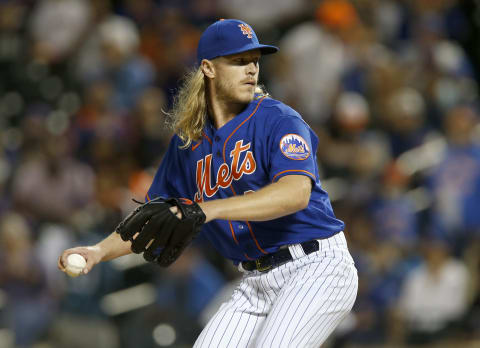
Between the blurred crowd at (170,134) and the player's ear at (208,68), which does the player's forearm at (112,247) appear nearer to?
the player's ear at (208,68)

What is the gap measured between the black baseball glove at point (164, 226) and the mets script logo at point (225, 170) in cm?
51

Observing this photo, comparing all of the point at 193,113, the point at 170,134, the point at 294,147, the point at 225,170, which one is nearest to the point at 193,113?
the point at 193,113

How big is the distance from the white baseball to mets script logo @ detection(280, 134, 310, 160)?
94 cm

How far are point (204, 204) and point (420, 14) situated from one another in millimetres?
6673

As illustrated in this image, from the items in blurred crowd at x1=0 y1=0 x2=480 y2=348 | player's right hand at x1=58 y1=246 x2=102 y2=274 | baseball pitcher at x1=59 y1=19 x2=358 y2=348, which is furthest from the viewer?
blurred crowd at x1=0 y1=0 x2=480 y2=348

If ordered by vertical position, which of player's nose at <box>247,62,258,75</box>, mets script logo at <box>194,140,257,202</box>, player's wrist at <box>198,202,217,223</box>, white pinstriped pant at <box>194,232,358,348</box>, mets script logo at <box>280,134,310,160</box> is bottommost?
white pinstriped pant at <box>194,232,358,348</box>

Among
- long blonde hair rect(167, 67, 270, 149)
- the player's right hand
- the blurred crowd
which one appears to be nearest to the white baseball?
the player's right hand

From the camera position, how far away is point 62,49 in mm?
8984

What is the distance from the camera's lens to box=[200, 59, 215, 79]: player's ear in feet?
11.7

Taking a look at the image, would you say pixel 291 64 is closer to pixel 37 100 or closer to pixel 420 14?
pixel 420 14

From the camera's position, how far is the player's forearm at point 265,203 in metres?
2.92

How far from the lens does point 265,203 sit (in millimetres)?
2975

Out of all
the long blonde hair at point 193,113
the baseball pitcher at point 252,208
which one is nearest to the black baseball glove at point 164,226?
the baseball pitcher at point 252,208

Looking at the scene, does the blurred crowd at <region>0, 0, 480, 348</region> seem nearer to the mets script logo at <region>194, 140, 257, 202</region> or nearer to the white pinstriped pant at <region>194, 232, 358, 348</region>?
the mets script logo at <region>194, 140, 257, 202</region>
